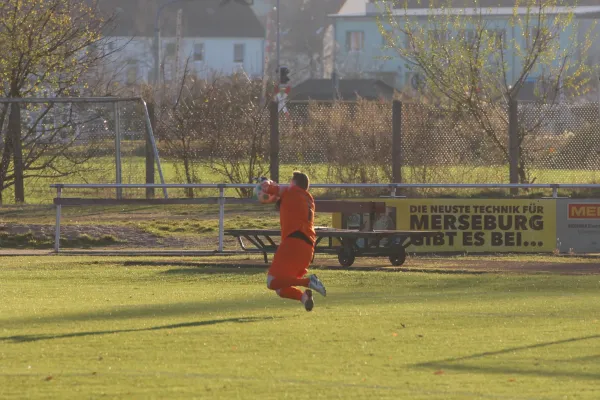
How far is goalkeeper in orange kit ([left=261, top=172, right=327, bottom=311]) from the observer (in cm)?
1214

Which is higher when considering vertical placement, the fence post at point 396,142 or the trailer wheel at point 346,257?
the fence post at point 396,142

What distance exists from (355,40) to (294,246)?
81.9 m

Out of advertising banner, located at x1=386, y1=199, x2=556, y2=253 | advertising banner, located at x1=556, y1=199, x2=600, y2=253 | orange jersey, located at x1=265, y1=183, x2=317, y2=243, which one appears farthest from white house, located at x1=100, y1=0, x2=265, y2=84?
orange jersey, located at x1=265, y1=183, x2=317, y2=243

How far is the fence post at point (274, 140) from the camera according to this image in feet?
85.5

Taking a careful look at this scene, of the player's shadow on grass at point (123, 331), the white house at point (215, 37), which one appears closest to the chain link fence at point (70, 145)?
the player's shadow on grass at point (123, 331)

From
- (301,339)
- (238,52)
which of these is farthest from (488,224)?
(238,52)

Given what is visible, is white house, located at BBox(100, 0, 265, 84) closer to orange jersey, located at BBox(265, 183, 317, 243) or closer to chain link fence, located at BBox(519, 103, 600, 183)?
chain link fence, located at BBox(519, 103, 600, 183)

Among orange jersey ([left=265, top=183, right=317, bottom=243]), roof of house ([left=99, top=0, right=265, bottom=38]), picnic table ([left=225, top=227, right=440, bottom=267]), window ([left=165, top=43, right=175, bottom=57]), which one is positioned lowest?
picnic table ([left=225, top=227, right=440, bottom=267])

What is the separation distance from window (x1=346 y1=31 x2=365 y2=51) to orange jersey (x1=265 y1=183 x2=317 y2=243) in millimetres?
80378

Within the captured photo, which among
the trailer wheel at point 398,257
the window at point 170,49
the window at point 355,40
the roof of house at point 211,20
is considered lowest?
the trailer wheel at point 398,257

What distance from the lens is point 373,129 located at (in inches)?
1058

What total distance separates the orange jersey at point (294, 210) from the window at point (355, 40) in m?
80.4

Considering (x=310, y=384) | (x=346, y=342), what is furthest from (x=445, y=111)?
(x=310, y=384)

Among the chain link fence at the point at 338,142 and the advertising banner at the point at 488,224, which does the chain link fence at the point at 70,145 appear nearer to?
the chain link fence at the point at 338,142
